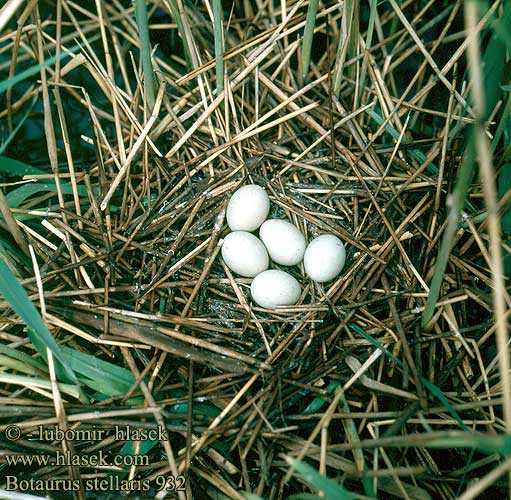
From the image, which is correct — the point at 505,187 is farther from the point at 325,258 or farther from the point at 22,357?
the point at 22,357

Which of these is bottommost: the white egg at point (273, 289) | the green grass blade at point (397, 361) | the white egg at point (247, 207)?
the green grass blade at point (397, 361)

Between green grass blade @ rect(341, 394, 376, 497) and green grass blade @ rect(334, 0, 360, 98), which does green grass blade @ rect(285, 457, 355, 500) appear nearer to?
green grass blade @ rect(341, 394, 376, 497)

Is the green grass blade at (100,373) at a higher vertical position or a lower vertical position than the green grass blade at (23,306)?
lower

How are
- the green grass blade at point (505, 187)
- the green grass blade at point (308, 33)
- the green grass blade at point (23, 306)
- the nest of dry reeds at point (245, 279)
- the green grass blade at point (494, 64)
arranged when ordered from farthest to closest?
the green grass blade at point (308, 33), the green grass blade at point (505, 187), the nest of dry reeds at point (245, 279), the green grass blade at point (23, 306), the green grass blade at point (494, 64)

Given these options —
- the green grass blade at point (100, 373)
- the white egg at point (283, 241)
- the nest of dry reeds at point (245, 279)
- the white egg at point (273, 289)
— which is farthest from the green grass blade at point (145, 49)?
the green grass blade at point (100, 373)

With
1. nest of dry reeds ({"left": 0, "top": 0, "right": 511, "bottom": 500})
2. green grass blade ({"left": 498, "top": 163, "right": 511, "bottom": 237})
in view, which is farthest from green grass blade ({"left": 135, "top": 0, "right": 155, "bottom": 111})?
green grass blade ({"left": 498, "top": 163, "right": 511, "bottom": 237})

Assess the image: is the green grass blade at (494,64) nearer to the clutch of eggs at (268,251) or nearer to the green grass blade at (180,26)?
the clutch of eggs at (268,251)

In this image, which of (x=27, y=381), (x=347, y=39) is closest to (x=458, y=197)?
(x=347, y=39)

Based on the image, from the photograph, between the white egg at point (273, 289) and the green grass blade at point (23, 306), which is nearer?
the green grass blade at point (23, 306)
